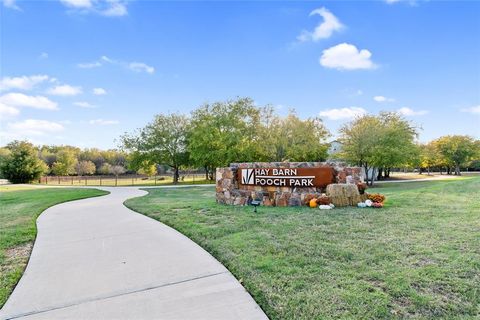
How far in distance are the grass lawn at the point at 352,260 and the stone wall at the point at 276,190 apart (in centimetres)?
178

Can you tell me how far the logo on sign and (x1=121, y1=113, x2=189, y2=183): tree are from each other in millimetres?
21116

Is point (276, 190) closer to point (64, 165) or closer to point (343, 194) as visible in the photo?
point (343, 194)

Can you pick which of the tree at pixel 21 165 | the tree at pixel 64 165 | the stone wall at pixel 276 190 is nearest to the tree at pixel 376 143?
the stone wall at pixel 276 190

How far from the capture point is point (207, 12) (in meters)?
10.9

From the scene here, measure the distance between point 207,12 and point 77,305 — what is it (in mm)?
10835

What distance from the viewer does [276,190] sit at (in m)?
8.75

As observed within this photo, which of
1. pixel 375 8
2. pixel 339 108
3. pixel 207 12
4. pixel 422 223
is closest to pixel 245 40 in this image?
pixel 207 12

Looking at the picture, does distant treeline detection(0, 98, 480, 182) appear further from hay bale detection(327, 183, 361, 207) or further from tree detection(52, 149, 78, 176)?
tree detection(52, 149, 78, 176)

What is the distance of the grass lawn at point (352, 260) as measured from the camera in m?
2.58

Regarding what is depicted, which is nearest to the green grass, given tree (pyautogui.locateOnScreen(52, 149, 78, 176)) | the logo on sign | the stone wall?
tree (pyautogui.locateOnScreen(52, 149, 78, 176))

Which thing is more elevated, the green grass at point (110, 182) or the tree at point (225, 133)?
the tree at point (225, 133)

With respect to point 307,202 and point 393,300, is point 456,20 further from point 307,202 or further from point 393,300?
point 393,300

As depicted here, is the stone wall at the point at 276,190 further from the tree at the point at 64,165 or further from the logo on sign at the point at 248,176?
the tree at the point at 64,165

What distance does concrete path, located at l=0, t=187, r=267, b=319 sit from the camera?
2578mm
